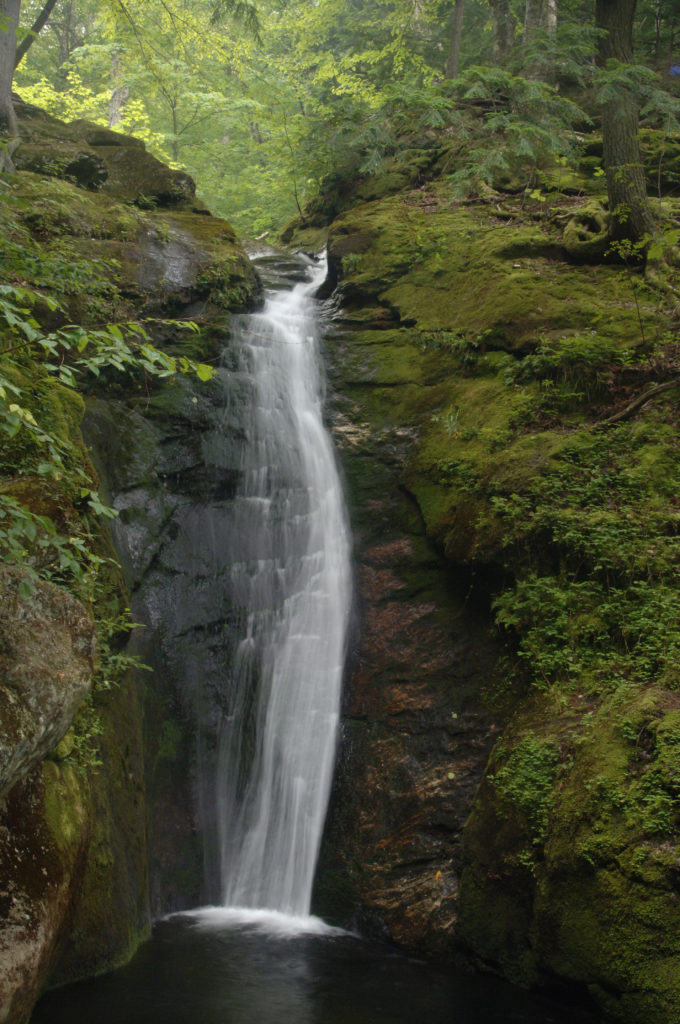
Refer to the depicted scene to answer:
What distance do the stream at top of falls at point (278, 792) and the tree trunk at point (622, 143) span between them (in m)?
4.41

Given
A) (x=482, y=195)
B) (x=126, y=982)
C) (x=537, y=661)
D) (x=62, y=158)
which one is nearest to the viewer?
(x=126, y=982)

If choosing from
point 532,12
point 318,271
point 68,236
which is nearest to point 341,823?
point 68,236

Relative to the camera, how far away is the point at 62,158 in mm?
10445

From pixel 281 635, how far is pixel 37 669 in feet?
12.3

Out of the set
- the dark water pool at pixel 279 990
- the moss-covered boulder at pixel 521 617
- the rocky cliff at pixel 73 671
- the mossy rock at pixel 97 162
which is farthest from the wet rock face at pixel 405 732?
the mossy rock at pixel 97 162

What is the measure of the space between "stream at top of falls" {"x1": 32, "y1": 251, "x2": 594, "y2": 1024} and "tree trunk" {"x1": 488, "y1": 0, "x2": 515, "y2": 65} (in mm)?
10062

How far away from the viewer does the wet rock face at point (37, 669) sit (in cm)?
335

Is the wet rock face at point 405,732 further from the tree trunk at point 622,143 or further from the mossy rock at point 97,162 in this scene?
the mossy rock at point 97,162

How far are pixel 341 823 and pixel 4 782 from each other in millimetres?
3741

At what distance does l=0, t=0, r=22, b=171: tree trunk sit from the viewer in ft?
27.5

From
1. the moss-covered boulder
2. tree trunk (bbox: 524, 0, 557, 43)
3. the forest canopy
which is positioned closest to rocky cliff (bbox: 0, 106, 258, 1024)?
the moss-covered boulder

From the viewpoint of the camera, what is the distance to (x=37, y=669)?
3621 mm

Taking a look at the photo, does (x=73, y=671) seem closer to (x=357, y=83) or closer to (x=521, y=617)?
(x=521, y=617)

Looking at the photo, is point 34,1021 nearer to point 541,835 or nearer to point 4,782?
point 4,782
